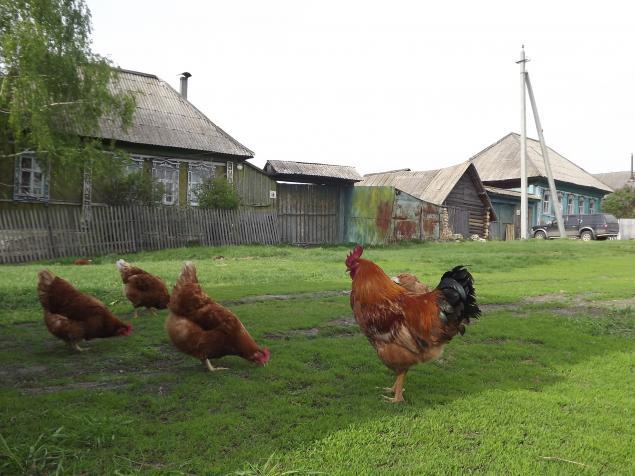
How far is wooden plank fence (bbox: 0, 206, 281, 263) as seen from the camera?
18.0m

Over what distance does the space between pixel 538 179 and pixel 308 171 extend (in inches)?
1053

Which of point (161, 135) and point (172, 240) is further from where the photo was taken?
point (161, 135)

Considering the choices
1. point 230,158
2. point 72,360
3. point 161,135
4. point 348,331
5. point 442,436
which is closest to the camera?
point 442,436

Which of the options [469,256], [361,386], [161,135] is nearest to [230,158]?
[161,135]

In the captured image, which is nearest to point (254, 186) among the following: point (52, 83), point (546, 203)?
point (52, 83)

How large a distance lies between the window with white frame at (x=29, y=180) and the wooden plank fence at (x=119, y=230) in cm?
71

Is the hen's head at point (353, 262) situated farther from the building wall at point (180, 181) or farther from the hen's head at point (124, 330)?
the building wall at point (180, 181)

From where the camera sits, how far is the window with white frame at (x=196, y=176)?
24594mm

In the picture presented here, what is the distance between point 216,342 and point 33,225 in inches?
657

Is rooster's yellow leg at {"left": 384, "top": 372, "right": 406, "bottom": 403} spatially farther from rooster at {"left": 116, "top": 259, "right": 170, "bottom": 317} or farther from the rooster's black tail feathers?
rooster at {"left": 116, "top": 259, "right": 170, "bottom": 317}

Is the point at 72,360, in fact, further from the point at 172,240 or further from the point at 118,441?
the point at 172,240

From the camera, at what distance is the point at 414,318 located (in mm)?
4402

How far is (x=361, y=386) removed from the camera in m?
4.80

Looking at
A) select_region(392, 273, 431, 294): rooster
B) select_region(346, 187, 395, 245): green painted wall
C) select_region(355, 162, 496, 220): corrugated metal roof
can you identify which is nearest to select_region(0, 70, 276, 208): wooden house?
select_region(346, 187, 395, 245): green painted wall
